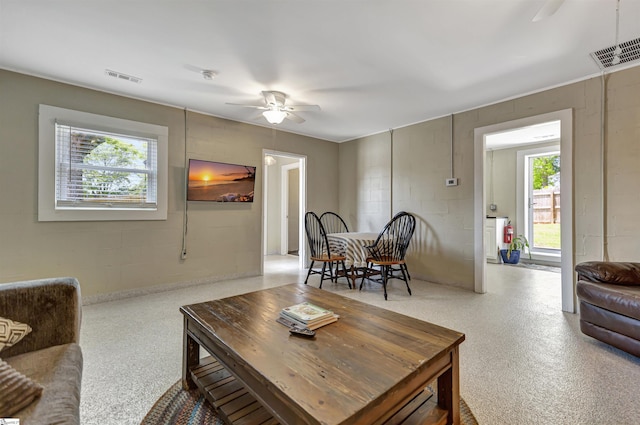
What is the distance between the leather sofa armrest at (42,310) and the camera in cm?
133

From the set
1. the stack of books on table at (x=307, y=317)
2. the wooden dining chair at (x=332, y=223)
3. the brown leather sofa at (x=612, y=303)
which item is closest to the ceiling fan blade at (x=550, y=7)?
the brown leather sofa at (x=612, y=303)

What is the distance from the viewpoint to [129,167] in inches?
138

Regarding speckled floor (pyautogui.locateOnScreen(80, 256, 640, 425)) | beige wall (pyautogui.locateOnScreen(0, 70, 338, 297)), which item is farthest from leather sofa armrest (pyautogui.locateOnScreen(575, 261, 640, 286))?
beige wall (pyautogui.locateOnScreen(0, 70, 338, 297))

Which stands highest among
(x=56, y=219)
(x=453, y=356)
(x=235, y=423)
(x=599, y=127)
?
(x=599, y=127)

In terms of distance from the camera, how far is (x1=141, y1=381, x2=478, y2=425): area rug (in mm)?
1439

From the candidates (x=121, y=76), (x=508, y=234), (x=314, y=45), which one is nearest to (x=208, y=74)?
(x=121, y=76)

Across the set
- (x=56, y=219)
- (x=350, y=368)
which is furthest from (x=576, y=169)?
(x=56, y=219)

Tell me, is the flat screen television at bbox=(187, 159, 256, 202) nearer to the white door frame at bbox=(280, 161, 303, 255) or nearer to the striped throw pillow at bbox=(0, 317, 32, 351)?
the white door frame at bbox=(280, 161, 303, 255)

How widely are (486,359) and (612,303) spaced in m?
1.02

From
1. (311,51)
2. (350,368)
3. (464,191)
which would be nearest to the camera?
(350,368)

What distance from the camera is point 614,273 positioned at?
2.26 meters

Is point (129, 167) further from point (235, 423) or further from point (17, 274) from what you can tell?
point (235, 423)

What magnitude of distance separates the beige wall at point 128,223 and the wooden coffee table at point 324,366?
2.36 m

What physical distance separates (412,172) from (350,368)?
393cm
